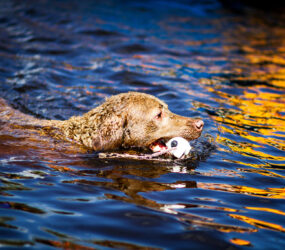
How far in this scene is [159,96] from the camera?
968 cm

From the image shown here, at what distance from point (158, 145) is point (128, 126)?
2.45ft

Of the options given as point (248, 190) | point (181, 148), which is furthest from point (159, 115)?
point (248, 190)

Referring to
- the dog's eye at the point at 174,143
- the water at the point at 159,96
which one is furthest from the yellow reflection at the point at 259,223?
the dog's eye at the point at 174,143

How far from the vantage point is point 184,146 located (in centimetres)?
596

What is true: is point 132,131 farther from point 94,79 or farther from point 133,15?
point 133,15

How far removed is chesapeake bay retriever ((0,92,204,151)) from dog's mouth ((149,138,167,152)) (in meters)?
0.07

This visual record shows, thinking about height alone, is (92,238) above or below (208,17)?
below

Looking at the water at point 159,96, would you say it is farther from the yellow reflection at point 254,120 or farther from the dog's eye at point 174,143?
the dog's eye at point 174,143

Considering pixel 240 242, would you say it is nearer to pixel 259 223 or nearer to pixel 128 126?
pixel 259 223

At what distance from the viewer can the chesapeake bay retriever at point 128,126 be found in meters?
5.95

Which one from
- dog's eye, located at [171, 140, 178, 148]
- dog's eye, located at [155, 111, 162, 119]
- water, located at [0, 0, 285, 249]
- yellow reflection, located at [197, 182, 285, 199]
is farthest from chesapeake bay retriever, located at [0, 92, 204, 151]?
yellow reflection, located at [197, 182, 285, 199]

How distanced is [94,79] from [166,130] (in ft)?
18.1

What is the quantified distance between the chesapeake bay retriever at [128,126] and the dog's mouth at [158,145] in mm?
71

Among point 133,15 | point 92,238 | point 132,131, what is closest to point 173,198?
point 92,238
